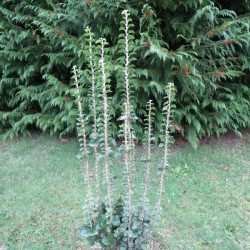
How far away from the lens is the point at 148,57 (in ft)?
12.7

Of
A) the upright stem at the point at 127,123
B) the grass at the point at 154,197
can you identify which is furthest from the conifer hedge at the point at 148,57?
the upright stem at the point at 127,123

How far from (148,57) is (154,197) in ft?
7.61

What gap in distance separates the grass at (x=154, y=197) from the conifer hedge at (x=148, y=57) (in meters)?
0.60

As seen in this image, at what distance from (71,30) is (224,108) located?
3.23 meters

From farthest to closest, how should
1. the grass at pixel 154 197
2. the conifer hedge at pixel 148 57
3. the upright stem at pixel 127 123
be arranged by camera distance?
the conifer hedge at pixel 148 57 → the grass at pixel 154 197 → the upright stem at pixel 127 123

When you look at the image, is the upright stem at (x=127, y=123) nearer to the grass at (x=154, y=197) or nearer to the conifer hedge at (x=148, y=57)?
the grass at (x=154, y=197)

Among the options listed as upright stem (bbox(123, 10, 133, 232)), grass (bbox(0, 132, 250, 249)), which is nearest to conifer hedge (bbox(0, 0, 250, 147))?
grass (bbox(0, 132, 250, 249))

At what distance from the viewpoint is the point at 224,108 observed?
4.15 metres

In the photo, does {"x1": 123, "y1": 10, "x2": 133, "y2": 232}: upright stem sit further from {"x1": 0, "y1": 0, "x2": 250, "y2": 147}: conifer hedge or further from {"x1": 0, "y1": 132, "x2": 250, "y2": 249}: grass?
{"x1": 0, "y1": 0, "x2": 250, "y2": 147}: conifer hedge

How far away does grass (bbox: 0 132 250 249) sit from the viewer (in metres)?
2.38

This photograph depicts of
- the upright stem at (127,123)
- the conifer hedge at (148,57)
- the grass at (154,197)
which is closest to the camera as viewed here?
the upright stem at (127,123)

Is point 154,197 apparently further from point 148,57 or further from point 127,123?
point 148,57

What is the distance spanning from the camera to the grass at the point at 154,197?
93.6 inches

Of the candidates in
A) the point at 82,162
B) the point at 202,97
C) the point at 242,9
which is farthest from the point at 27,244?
the point at 242,9
